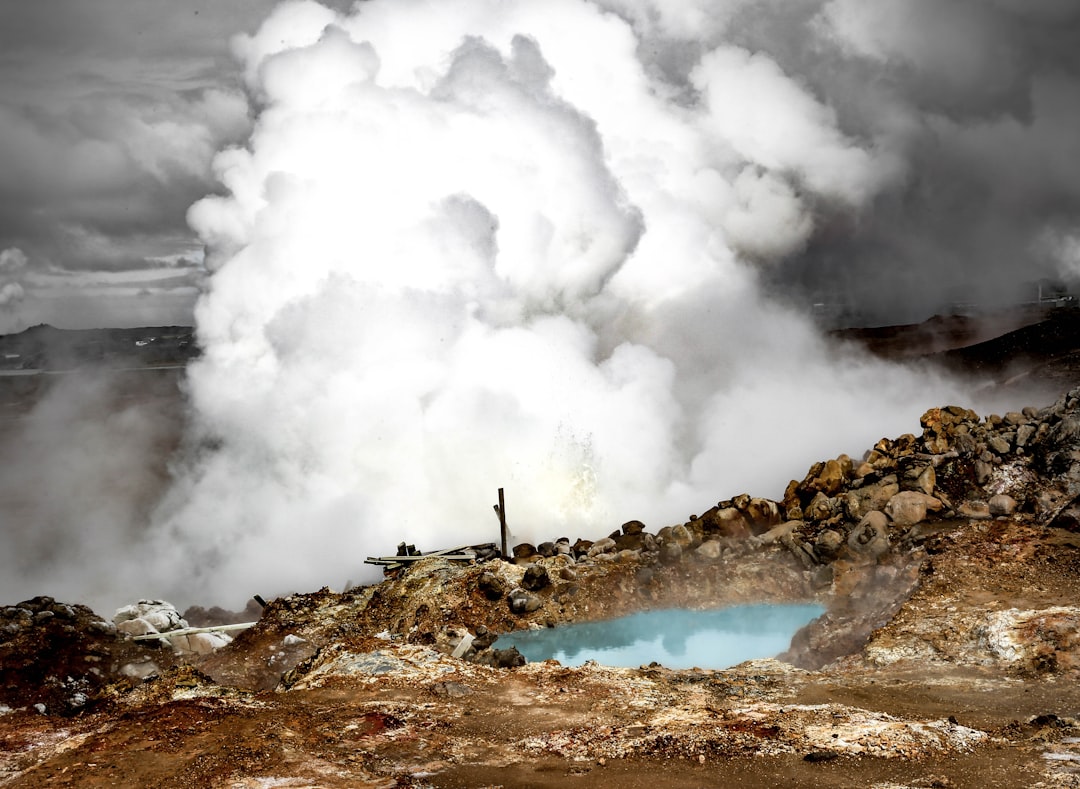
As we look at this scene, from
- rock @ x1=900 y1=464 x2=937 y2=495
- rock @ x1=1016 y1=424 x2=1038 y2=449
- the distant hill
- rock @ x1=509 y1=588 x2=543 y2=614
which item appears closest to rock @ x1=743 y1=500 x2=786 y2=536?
rock @ x1=900 y1=464 x2=937 y2=495

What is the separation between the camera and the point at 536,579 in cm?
1934

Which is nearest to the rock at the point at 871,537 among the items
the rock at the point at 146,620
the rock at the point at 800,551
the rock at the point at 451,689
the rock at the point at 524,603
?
the rock at the point at 800,551

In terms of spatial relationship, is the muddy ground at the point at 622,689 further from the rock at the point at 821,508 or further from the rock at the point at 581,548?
the rock at the point at 581,548

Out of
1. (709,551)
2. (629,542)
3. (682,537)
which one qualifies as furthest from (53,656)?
(709,551)

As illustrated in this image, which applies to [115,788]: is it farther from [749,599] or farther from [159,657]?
[749,599]

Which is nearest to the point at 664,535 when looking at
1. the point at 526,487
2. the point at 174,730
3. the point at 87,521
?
the point at 526,487

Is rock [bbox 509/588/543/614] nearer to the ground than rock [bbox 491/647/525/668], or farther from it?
farther from it

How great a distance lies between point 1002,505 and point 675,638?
805 cm

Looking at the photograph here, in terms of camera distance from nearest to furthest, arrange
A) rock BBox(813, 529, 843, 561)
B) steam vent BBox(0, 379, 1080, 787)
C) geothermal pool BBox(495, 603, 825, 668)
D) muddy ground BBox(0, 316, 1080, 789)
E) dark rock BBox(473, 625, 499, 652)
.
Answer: muddy ground BBox(0, 316, 1080, 789), steam vent BBox(0, 379, 1080, 787), geothermal pool BBox(495, 603, 825, 668), dark rock BBox(473, 625, 499, 652), rock BBox(813, 529, 843, 561)

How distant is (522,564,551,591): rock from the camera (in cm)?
1933

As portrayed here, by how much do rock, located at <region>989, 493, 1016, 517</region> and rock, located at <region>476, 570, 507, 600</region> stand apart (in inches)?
435

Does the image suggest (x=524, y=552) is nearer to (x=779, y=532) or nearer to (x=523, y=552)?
(x=523, y=552)

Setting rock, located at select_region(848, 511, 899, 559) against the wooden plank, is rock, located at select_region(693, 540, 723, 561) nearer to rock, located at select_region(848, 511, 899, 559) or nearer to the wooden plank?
rock, located at select_region(848, 511, 899, 559)

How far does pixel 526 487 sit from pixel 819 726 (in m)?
18.8
